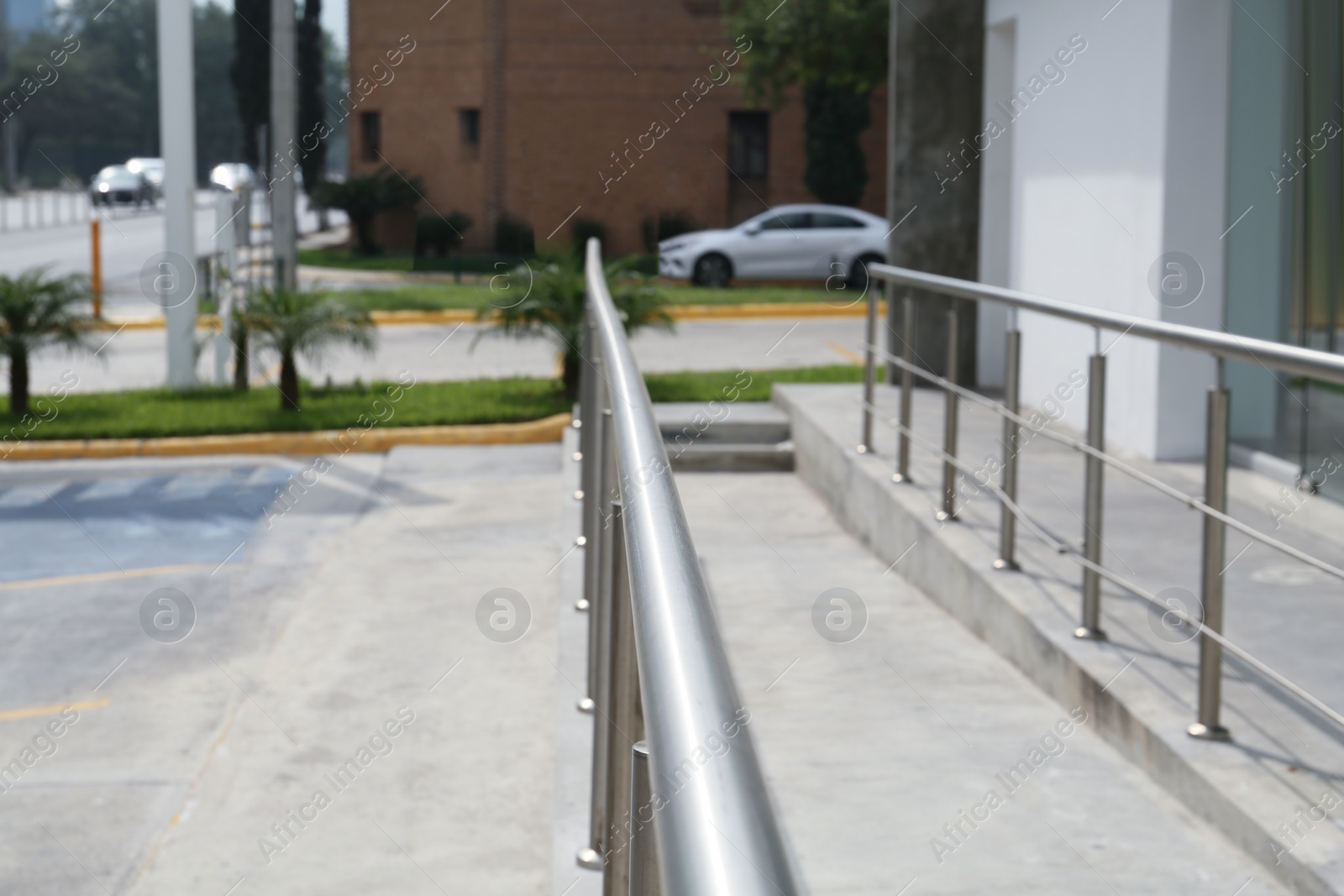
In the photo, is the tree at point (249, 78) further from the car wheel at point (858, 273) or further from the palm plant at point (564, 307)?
the palm plant at point (564, 307)

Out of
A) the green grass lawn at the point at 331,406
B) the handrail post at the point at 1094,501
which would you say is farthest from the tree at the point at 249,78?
the handrail post at the point at 1094,501

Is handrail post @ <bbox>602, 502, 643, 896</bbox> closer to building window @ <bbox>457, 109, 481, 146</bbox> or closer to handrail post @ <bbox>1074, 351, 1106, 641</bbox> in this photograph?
handrail post @ <bbox>1074, 351, 1106, 641</bbox>

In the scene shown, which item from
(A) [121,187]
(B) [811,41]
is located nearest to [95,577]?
(B) [811,41]

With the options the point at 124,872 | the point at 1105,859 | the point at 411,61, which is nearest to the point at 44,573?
the point at 124,872

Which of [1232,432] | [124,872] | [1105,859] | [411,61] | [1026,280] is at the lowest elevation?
[124,872]

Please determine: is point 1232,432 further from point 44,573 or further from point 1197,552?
point 44,573

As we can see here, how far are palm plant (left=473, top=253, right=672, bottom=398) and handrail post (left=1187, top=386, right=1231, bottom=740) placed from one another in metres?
8.52

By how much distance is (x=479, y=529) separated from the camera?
8.48m

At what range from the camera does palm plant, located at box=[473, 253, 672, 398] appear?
12117 millimetres

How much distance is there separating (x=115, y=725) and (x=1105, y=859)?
3.41m

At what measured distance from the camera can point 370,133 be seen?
36.2 m

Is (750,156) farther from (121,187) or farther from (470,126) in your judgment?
(121,187)

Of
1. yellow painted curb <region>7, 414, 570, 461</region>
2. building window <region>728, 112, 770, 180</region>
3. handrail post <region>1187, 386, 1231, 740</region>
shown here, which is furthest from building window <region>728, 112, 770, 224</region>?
handrail post <region>1187, 386, 1231, 740</region>

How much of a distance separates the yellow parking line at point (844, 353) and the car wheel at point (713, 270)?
8785 mm
